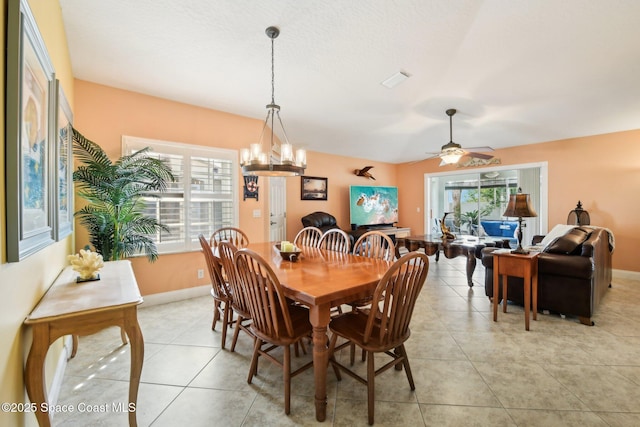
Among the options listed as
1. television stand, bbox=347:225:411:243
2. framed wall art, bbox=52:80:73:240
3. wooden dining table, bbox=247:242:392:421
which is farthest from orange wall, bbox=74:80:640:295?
wooden dining table, bbox=247:242:392:421

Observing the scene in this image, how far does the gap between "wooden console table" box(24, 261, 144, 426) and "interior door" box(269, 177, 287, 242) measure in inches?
134

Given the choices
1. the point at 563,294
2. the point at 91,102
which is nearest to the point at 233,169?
the point at 91,102

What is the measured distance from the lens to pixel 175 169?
11.6 feet

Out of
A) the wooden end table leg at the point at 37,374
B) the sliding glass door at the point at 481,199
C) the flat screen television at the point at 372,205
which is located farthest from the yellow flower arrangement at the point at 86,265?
the sliding glass door at the point at 481,199

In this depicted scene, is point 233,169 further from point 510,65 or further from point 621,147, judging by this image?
point 621,147

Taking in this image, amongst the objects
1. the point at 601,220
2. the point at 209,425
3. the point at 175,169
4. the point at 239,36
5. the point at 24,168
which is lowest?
the point at 209,425

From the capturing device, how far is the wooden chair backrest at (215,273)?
7.72 ft

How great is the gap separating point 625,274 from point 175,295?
7.00 meters

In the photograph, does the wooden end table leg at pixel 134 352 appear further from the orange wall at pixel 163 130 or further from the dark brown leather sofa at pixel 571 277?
the dark brown leather sofa at pixel 571 277

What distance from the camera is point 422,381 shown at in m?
1.96

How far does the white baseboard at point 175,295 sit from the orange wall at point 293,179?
0.21 feet

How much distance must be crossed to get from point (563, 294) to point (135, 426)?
390 cm

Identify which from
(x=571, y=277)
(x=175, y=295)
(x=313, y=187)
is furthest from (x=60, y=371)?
(x=313, y=187)

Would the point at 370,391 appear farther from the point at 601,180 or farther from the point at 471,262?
the point at 601,180
